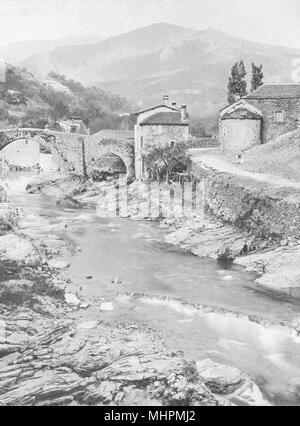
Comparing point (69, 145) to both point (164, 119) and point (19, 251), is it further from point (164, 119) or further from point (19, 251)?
point (19, 251)

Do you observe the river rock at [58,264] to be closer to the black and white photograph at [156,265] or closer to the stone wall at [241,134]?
the black and white photograph at [156,265]

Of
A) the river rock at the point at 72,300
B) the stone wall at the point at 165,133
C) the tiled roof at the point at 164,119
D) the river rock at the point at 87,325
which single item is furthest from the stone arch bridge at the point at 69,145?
the river rock at the point at 87,325

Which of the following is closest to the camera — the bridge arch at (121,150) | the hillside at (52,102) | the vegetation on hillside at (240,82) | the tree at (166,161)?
the tree at (166,161)

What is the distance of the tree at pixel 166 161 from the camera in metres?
33.2

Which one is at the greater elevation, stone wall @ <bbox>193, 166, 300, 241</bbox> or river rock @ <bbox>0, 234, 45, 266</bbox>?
stone wall @ <bbox>193, 166, 300, 241</bbox>

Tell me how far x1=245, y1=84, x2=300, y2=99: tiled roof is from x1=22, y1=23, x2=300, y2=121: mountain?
136 feet

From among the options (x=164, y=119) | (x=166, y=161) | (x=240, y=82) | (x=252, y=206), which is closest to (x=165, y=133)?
(x=164, y=119)

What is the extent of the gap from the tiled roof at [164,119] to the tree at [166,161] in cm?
165

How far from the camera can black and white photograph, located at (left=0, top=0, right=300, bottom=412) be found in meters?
9.69

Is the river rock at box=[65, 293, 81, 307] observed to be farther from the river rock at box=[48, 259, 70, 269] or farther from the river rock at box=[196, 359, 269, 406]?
the river rock at box=[196, 359, 269, 406]

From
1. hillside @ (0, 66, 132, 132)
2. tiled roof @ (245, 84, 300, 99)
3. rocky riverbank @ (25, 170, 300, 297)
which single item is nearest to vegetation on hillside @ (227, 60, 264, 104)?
tiled roof @ (245, 84, 300, 99)

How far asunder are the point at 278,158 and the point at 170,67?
8141cm

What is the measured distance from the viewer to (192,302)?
47.6 ft
